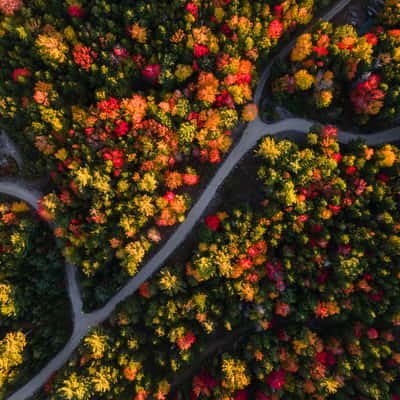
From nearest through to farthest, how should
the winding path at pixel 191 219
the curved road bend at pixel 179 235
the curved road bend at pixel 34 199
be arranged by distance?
the winding path at pixel 191 219 → the curved road bend at pixel 179 235 → the curved road bend at pixel 34 199

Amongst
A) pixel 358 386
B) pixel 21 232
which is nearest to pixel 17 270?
pixel 21 232

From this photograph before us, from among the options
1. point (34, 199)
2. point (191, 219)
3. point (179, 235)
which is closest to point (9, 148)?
point (34, 199)

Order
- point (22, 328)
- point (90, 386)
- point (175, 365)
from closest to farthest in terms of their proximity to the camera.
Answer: point (90, 386) < point (175, 365) < point (22, 328)

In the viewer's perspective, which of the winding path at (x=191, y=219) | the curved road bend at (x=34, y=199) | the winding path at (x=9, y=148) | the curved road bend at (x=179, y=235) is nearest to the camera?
the winding path at (x=191, y=219)

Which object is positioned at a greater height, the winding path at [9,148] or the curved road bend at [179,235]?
the winding path at [9,148]

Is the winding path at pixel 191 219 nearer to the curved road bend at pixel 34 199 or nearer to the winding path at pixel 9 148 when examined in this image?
the curved road bend at pixel 34 199

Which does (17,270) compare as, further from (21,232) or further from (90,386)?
(90,386)

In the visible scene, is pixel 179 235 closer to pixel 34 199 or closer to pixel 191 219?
pixel 191 219

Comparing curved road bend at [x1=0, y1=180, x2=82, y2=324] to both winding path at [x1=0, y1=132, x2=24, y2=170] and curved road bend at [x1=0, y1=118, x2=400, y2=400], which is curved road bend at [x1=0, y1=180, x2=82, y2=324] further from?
winding path at [x1=0, y1=132, x2=24, y2=170]

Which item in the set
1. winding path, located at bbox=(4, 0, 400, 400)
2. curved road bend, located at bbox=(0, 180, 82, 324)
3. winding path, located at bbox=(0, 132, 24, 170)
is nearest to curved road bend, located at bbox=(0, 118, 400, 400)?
winding path, located at bbox=(4, 0, 400, 400)

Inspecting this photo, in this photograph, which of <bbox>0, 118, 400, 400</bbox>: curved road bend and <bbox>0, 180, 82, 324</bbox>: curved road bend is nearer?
<bbox>0, 118, 400, 400</bbox>: curved road bend

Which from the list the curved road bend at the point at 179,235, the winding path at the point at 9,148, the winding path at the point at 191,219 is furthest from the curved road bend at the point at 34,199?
the winding path at the point at 9,148
